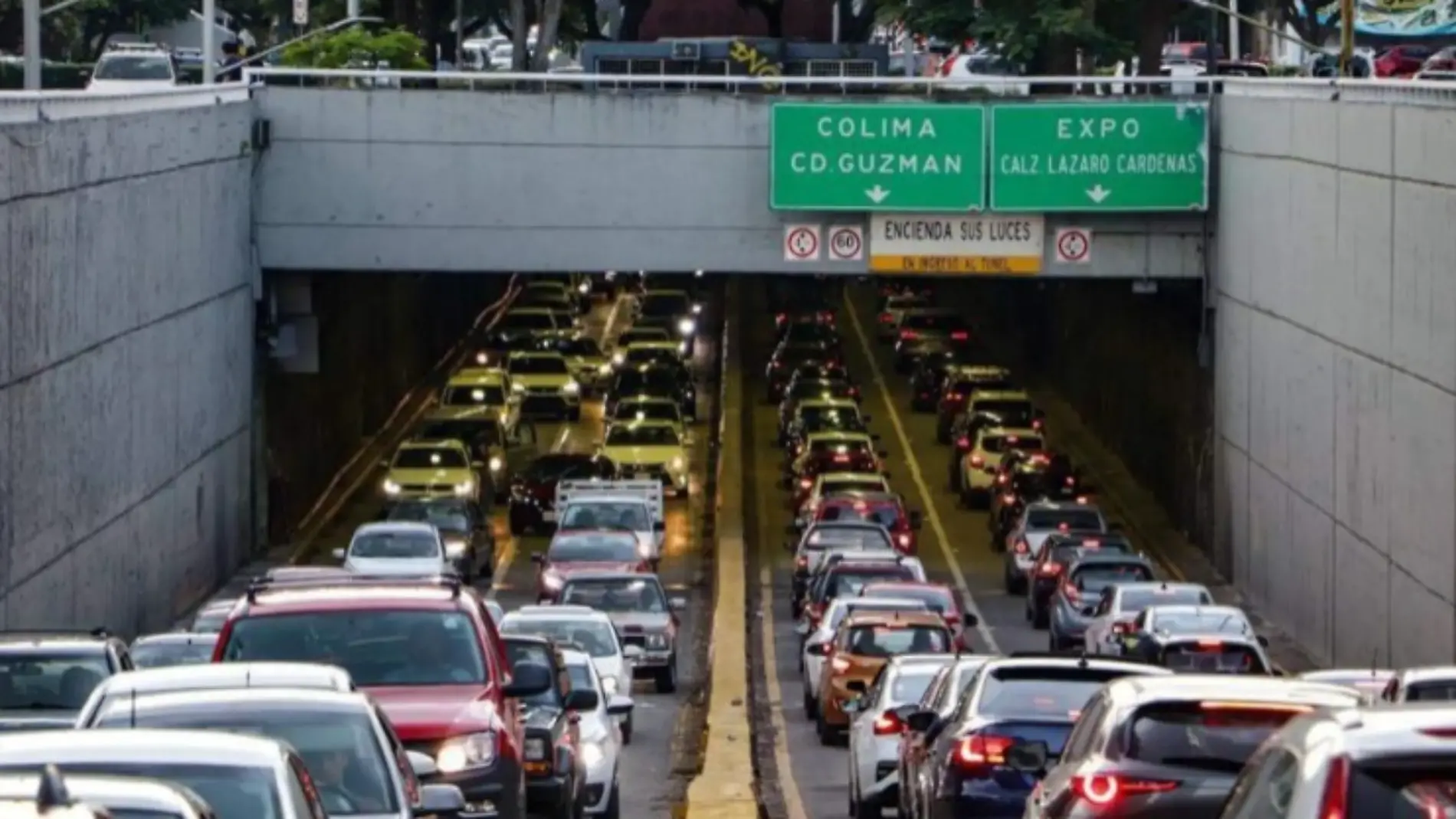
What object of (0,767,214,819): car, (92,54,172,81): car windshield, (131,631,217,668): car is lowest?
(131,631,217,668): car

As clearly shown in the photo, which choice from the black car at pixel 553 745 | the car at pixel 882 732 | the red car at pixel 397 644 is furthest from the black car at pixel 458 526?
the red car at pixel 397 644

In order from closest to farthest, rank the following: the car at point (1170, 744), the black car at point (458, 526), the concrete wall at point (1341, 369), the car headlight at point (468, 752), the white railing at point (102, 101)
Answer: the car at point (1170, 744)
the car headlight at point (468, 752)
the white railing at point (102, 101)
the concrete wall at point (1341, 369)
the black car at point (458, 526)

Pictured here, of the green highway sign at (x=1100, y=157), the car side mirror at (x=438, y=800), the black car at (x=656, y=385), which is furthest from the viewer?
the black car at (x=656, y=385)

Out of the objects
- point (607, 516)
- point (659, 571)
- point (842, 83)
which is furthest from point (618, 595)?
point (842, 83)

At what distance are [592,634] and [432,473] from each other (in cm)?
2478

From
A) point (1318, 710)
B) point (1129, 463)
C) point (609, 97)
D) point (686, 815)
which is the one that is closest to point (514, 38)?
point (1129, 463)

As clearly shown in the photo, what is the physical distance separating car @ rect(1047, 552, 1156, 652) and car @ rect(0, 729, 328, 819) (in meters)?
29.8

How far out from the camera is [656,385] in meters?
73.2

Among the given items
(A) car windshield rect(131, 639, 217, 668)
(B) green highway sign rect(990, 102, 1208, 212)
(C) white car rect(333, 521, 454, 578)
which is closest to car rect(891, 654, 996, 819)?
(A) car windshield rect(131, 639, 217, 668)

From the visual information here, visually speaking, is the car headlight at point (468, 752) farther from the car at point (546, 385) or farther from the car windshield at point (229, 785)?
the car at point (546, 385)

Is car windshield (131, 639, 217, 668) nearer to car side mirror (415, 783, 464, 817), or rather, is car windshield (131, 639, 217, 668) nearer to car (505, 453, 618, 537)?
car side mirror (415, 783, 464, 817)

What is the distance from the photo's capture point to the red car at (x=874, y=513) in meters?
51.1

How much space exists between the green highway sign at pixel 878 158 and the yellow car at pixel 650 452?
1062 centimetres

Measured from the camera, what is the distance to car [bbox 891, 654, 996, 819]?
20312mm
